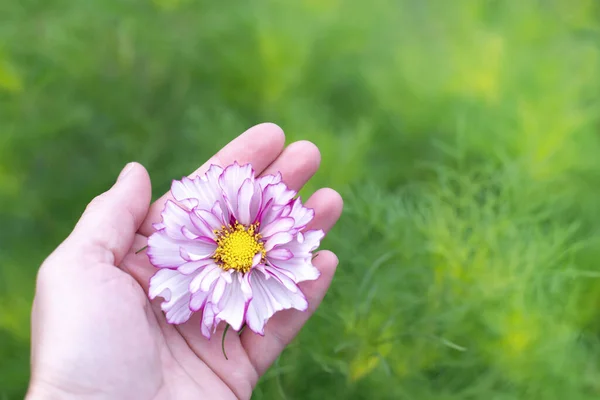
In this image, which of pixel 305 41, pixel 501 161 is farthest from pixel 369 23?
pixel 501 161

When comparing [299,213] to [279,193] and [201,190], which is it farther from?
[201,190]

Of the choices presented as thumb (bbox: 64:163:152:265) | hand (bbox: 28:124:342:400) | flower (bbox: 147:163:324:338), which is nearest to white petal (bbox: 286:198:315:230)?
flower (bbox: 147:163:324:338)

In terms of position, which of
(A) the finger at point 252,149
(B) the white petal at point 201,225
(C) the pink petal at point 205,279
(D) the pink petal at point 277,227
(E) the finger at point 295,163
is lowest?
(C) the pink petal at point 205,279

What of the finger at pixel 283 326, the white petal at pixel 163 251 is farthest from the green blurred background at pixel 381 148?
the white petal at pixel 163 251

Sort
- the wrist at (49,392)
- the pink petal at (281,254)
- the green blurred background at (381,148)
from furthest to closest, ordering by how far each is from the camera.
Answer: the green blurred background at (381,148) < the pink petal at (281,254) < the wrist at (49,392)

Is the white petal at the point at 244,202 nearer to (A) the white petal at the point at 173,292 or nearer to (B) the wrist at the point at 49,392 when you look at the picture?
(A) the white petal at the point at 173,292
